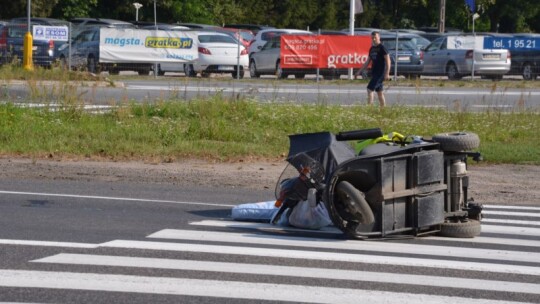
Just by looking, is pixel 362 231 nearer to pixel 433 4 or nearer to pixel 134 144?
pixel 134 144

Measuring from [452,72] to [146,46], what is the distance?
11393 mm

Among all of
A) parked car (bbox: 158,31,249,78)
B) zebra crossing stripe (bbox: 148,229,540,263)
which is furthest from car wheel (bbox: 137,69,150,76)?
zebra crossing stripe (bbox: 148,229,540,263)

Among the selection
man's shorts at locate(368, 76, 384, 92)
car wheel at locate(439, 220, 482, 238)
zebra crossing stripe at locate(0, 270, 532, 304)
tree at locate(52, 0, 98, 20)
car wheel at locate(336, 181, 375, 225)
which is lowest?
zebra crossing stripe at locate(0, 270, 532, 304)

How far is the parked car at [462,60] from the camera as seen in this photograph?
38562 mm

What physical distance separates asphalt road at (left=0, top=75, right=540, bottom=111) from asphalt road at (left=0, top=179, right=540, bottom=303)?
9881 millimetres

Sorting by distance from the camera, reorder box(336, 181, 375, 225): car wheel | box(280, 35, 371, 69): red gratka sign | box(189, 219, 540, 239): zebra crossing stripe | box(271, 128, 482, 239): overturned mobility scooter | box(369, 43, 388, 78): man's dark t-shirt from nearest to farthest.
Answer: box(336, 181, 375, 225): car wheel
box(271, 128, 482, 239): overturned mobility scooter
box(189, 219, 540, 239): zebra crossing stripe
box(369, 43, 388, 78): man's dark t-shirt
box(280, 35, 371, 69): red gratka sign

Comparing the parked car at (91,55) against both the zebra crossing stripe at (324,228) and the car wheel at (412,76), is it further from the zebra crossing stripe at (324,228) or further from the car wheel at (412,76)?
the zebra crossing stripe at (324,228)

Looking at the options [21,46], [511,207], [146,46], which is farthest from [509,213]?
[21,46]

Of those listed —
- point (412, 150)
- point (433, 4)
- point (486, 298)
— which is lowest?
point (486, 298)

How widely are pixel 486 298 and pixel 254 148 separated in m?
10.1

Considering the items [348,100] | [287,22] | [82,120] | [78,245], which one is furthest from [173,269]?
[287,22]

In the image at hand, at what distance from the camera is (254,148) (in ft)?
57.6

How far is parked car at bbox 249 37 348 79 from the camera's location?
37031 millimetres

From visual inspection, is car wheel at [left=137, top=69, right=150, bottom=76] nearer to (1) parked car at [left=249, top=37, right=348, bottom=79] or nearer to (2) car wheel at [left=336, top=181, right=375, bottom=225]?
(1) parked car at [left=249, top=37, right=348, bottom=79]
